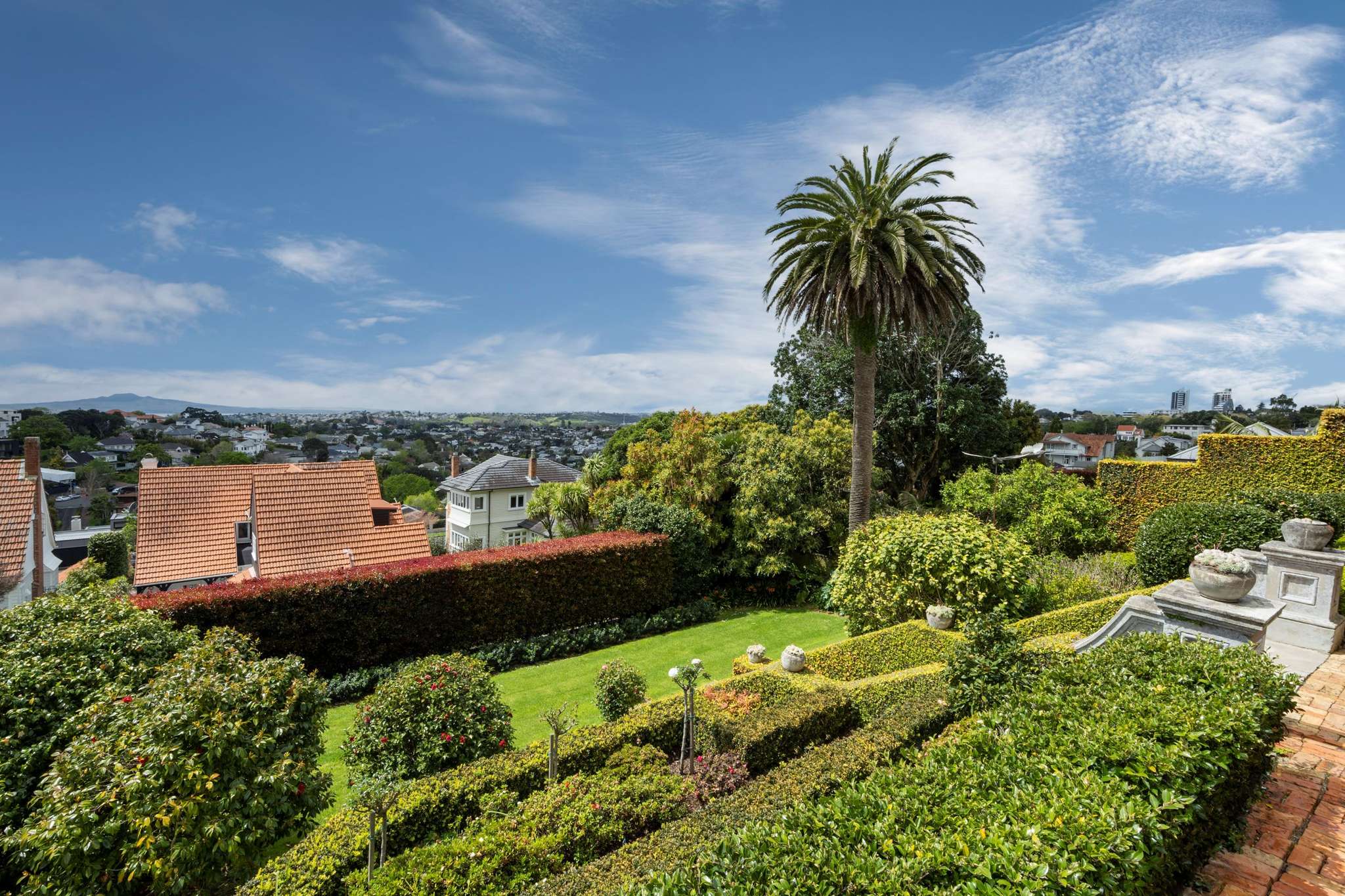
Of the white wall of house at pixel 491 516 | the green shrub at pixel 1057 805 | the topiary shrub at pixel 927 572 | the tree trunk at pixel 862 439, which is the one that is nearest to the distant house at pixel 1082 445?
the white wall of house at pixel 491 516

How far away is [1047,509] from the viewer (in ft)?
54.6

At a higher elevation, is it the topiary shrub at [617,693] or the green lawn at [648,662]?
the topiary shrub at [617,693]

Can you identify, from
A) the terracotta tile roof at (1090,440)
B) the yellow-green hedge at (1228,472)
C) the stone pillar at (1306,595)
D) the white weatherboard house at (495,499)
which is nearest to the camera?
the stone pillar at (1306,595)

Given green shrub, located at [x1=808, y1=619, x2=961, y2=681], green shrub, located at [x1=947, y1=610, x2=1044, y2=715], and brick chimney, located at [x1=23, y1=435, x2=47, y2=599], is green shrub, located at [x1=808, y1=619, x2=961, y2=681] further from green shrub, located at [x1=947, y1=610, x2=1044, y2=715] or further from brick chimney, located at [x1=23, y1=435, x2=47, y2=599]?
brick chimney, located at [x1=23, y1=435, x2=47, y2=599]

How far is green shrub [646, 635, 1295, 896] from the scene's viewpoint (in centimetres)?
311

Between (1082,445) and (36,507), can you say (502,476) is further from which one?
(1082,445)

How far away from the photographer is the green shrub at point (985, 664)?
663 centimetres

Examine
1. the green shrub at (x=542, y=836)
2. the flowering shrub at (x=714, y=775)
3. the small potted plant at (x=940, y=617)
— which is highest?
the small potted plant at (x=940, y=617)

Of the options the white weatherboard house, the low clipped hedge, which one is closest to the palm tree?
the low clipped hedge

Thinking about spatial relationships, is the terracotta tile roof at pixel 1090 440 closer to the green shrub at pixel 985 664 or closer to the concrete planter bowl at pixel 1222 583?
the concrete planter bowl at pixel 1222 583

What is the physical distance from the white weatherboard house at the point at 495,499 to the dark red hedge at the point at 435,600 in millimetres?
22591

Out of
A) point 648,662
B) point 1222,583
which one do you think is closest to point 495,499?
point 648,662

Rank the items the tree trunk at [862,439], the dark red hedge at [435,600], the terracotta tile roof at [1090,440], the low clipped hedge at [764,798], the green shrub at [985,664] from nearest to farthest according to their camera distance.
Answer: the low clipped hedge at [764,798] → the green shrub at [985,664] → the dark red hedge at [435,600] → the tree trunk at [862,439] → the terracotta tile roof at [1090,440]

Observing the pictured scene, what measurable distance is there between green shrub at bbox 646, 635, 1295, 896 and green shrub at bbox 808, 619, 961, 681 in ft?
16.8
